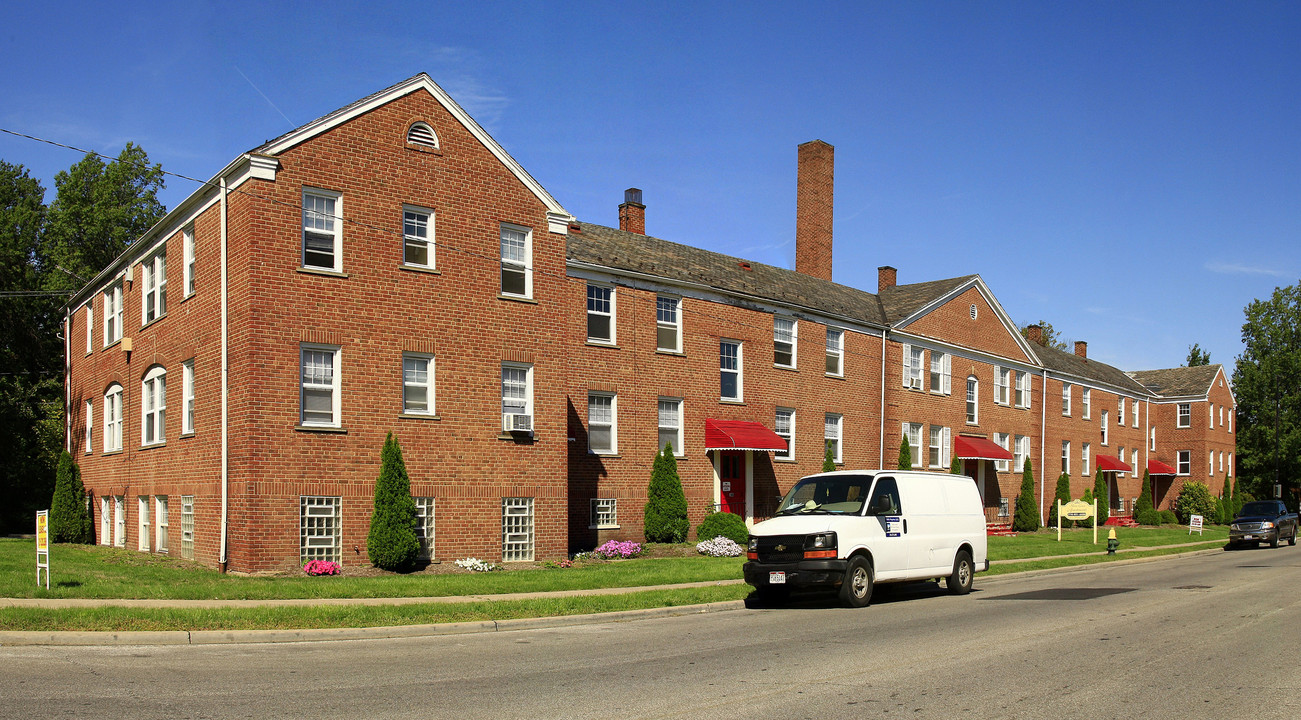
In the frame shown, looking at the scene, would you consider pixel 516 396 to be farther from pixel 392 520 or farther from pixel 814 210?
pixel 814 210

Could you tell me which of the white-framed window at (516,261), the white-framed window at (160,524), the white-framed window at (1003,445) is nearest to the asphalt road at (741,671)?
the white-framed window at (516,261)

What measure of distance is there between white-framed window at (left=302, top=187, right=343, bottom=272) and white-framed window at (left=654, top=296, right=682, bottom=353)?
33.8 ft

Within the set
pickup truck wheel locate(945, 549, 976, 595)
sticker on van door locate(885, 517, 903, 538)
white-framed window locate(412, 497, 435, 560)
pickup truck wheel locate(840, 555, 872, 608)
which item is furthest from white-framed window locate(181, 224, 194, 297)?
pickup truck wheel locate(945, 549, 976, 595)

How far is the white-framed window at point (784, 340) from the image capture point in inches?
1276

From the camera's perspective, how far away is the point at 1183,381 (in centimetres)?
6450

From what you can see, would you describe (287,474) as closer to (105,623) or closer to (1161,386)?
(105,623)

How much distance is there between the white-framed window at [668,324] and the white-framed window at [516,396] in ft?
20.6

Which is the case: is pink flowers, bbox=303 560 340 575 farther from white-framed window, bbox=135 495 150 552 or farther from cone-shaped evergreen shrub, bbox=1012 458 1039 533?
cone-shaped evergreen shrub, bbox=1012 458 1039 533

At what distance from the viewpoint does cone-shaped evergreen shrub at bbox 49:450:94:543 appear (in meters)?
28.2

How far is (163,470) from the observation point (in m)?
23.2

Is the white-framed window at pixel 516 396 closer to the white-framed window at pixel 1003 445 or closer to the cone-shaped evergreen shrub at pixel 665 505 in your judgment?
the cone-shaped evergreen shrub at pixel 665 505

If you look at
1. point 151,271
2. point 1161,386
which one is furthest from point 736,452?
point 1161,386

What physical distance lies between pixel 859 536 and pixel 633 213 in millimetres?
19192

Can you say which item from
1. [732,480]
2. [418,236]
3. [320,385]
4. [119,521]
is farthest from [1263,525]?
[119,521]
